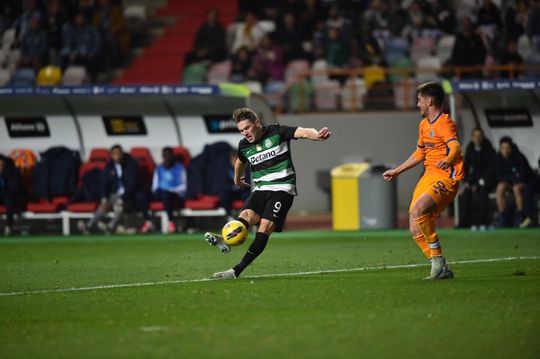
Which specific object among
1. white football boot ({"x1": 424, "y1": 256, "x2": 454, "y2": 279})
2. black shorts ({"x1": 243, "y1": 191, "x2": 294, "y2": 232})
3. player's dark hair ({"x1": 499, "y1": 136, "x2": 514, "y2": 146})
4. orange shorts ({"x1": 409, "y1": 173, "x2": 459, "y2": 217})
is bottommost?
white football boot ({"x1": 424, "y1": 256, "x2": 454, "y2": 279})

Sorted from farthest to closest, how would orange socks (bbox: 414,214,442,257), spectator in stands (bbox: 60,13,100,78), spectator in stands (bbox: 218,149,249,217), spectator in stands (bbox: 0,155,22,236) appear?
spectator in stands (bbox: 60,13,100,78) → spectator in stands (bbox: 0,155,22,236) → spectator in stands (bbox: 218,149,249,217) → orange socks (bbox: 414,214,442,257)

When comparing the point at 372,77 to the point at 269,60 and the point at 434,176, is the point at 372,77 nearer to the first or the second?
the point at 269,60

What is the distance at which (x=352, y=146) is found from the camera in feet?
91.1

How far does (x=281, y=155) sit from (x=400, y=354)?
5.31 m

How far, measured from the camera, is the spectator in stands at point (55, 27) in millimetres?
31156

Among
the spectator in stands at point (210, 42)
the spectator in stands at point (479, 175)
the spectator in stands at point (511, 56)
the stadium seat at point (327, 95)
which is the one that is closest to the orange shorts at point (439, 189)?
the spectator in stands at point (479, 175)

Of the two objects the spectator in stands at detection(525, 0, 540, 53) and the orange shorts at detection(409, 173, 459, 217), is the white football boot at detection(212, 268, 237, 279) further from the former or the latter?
the spectator in stands at detection(525, 0, 540, 53)

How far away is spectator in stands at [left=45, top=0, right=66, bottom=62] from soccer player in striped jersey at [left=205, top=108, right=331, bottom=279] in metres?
19.7

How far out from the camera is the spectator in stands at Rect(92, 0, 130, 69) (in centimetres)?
3108

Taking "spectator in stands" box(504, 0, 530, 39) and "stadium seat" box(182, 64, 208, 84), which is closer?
"spectator in stands" box(504, 0, 530, 39)

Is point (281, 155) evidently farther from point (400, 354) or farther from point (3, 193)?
point (3, 193)

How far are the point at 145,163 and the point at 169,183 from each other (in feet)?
4.00

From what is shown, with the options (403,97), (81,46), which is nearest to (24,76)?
(81,46)

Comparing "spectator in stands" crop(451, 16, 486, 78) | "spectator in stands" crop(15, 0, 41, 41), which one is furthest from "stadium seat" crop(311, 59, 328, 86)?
"spectator in stands" crop(15, 0, 41, 41)
